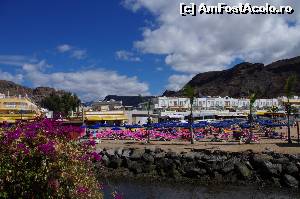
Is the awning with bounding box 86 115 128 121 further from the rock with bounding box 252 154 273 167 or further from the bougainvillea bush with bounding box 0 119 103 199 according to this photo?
the bougainvillea bush with bounding box 0 119 103 199

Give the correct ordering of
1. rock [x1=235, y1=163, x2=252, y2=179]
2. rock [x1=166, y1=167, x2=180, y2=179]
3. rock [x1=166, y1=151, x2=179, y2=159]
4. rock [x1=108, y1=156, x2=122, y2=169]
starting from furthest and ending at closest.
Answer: rock [x1=108, y1=156, x2=122, y2=169]
rock [x1=166, y1=151, x2=179, y2=159]
rock [x1=166, y1=167, x2=180, y2=179]
rock [x1=235, y1=163, x2=252, y2=179]

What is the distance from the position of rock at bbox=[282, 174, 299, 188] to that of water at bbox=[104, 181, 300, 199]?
41.9 inches

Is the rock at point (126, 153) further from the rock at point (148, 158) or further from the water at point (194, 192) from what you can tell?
the water at point (194, 192)

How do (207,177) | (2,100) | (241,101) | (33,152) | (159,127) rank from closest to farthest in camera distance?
1. (33,152)
2. (207,177)
3. (159,127)
4. (2,100)
5. (241,101)

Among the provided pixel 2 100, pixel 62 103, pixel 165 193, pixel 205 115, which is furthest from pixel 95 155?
pixel 62 103

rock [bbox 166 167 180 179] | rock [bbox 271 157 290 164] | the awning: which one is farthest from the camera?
the awning

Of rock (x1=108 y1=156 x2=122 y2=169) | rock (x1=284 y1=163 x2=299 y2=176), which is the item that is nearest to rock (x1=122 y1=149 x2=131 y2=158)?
rock (x1=108 y1=156 x2=122 y2=169)

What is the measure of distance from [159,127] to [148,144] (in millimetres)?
21334

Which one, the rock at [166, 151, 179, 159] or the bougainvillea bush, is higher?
the bougainvillea bush

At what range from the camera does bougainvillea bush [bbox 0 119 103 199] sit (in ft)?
28.5

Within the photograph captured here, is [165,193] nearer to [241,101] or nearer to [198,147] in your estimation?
[198,147]

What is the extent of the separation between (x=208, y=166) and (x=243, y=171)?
2597mm

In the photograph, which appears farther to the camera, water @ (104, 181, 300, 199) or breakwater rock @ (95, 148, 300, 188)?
breakwater rock @ (95, 148, 300, 188)

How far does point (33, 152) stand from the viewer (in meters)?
8.77
